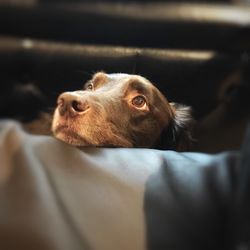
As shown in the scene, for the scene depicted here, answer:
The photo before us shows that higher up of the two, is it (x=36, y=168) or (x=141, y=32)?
(x=141, y=32)

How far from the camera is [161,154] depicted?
93 cm

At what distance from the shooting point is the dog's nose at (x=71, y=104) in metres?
1.06

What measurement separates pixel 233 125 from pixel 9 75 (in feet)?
1.57

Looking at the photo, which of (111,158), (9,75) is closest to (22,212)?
(111,158)

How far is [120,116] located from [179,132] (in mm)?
172

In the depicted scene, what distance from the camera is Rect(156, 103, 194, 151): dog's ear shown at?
3.78 feet

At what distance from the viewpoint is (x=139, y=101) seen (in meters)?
1.37

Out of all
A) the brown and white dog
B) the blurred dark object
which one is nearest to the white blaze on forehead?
the brown and white dog

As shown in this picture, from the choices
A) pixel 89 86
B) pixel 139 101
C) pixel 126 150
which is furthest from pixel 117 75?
pixel 126 150

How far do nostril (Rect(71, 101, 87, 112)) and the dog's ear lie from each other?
0.23m

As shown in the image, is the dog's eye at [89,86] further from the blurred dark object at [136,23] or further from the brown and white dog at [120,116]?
the blurred dark object at [136,23]

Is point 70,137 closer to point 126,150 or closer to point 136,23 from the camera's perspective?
point 126,150

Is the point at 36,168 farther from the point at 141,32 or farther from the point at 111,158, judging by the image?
the point at 141,32

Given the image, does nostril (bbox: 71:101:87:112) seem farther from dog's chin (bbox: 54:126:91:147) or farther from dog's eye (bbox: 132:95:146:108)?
dog's eye (bbox: 132:95:146:108)
